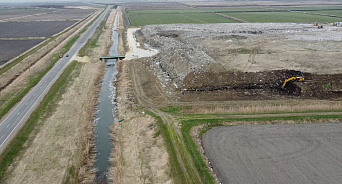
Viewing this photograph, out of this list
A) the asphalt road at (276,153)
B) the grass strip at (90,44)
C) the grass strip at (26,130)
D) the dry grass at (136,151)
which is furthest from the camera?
the grass strip at (90,44)

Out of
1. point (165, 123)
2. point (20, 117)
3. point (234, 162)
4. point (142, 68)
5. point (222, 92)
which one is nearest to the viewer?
point (234, 162)

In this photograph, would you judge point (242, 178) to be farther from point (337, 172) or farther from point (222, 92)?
point (222, 92)

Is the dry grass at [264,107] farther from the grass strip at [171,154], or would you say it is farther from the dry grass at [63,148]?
the dry grass at [63,148]

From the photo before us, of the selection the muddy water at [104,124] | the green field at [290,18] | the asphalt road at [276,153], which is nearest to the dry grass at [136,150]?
the muddy water at [104,124]

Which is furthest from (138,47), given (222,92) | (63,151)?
(63,151)

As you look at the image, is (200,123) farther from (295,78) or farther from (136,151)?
(295,78)

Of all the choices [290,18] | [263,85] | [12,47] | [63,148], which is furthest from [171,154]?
[290,18]
